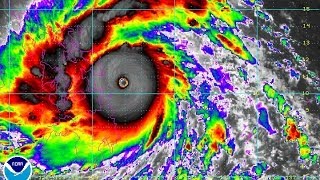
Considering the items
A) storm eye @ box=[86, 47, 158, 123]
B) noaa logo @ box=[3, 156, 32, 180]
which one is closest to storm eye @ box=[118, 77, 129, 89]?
storm eye @ box=[86, 47, 158, 123]

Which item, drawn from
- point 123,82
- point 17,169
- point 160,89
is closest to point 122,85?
point 123,82

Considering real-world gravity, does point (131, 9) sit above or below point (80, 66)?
above

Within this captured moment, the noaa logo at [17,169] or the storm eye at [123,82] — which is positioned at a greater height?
the storm eye at [123,82]

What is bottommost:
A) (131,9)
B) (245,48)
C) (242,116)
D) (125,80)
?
(242,116)

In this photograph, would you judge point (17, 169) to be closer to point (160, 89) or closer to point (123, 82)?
point (123, 82)

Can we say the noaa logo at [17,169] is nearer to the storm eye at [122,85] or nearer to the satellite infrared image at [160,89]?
the satellite infrared image at [160,89]

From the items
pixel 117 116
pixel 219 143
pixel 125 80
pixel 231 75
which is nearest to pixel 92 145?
pixel 117 116

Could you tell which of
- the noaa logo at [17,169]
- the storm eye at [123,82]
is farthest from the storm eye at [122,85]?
the noaa logo at [17,169]

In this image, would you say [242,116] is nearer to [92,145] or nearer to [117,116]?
[117,116]
